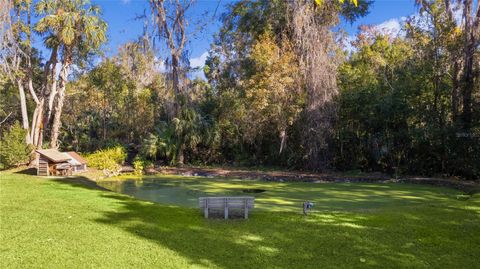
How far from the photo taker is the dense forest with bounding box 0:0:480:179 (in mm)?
13797

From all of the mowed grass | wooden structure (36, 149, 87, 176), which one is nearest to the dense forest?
wooden structure (36, 149, 87, 176)

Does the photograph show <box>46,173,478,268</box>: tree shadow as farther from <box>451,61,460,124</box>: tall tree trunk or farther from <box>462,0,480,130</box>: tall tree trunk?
<box>451,61,460,124</box>: tall tree trunk

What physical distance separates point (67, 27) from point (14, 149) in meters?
5.38

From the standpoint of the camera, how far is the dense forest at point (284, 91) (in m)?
13.8

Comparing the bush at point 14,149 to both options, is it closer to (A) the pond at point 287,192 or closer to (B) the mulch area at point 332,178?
(A) the pond at point 287,192

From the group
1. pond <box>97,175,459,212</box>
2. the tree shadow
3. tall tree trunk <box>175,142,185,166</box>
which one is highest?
tall tree trunk <box>175,142,185,166</box>

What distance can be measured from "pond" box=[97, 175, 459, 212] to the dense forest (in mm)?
3584

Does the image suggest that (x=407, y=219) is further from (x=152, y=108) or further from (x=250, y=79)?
(x=152, y=108)

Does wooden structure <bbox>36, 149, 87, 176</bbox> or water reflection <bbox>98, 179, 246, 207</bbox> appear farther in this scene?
wooden structure <bbox>36, 149, 87, 176</bbox>

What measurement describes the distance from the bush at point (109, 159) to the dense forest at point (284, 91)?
0.85 meters

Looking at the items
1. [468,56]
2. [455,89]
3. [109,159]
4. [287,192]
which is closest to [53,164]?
[109,159]

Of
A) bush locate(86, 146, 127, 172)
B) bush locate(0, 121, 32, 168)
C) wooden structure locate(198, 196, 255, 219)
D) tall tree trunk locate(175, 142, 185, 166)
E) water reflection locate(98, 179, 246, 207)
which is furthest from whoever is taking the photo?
tall tree trunk locate(175, 142, 185, 166)

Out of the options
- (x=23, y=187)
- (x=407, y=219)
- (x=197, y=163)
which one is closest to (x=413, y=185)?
(x=407, y=219)

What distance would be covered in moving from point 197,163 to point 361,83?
343 inches
